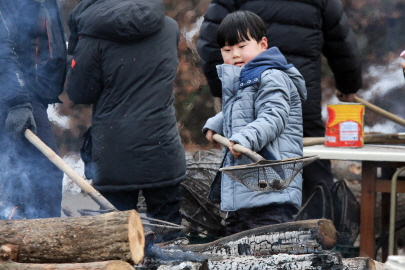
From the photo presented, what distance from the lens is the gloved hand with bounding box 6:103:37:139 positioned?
3.63 m

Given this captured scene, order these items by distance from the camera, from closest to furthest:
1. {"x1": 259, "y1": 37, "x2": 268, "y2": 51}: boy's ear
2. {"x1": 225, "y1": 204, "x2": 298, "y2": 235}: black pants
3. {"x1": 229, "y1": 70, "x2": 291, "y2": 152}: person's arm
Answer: {"x1": 229, "y1": 70, "x2": 291, "y2": 152}: person's arm → {"x1": 225, "y1": 204, "x2": 298, "y2": 235}: black pants → {"x1": 259, "y1": 37, "x2": 268, "y2": 51}: boy's ear

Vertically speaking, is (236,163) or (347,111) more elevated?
(347,111)

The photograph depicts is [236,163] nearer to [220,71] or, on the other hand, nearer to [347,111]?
[220,71]

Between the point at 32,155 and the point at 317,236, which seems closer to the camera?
the point at 317,236

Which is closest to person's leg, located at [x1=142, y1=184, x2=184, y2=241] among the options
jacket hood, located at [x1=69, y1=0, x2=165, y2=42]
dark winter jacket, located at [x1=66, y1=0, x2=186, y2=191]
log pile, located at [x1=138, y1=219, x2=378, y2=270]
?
dark winter jacket, located at [x1=66, y1=0, x2=186, y2=191]

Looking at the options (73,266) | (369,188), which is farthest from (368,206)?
(73,266)

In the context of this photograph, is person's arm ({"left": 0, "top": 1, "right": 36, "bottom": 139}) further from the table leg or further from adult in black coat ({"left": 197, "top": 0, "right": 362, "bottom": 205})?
the table leg

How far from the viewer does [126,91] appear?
4.11m

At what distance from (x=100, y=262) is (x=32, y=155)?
5.90ft

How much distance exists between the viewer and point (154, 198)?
4.26 m

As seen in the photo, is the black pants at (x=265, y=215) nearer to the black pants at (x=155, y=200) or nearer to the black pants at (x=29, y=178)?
the black pants at (x=155, y=200)

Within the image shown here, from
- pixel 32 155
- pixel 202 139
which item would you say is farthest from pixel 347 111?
pixel 202 139

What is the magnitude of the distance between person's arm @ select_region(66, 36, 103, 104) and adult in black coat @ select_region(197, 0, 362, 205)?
111cm

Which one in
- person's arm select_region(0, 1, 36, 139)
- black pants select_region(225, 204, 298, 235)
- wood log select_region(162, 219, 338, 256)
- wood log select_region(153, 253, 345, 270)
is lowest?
wood log select_region(153, 253, 345, 270)
